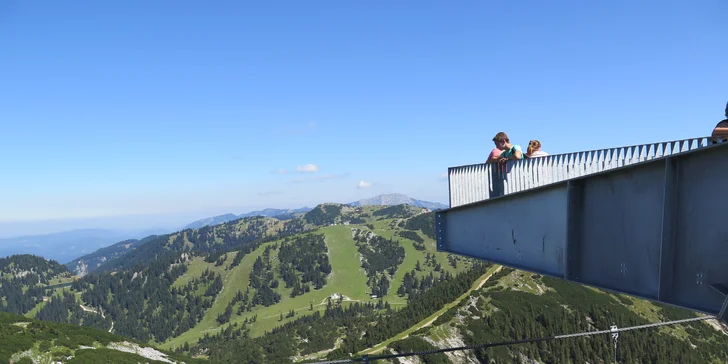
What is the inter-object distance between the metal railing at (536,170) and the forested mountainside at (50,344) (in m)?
57.0

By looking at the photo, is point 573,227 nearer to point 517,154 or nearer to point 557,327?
point 517,154

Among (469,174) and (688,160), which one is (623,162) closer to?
(688,160)

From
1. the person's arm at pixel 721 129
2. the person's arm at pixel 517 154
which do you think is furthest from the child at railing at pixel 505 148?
the person's arm at pixel 721 129

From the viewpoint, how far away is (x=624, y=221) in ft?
26.1

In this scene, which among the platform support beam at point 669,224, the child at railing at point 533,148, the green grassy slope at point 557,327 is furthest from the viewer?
the green grassy slope at point 557,327

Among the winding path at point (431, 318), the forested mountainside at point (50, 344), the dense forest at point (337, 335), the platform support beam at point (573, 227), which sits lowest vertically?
the dense forest at point (337, 335)

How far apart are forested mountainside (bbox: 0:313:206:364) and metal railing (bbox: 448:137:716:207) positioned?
187ft

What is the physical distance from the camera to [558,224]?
9.34 metres

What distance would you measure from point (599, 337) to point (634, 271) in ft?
506

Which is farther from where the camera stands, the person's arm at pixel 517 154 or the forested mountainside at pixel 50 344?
the forested mountainside at pixel 50 344

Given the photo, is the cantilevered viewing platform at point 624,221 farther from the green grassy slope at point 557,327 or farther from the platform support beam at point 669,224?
the green grassy slope at point 557,327

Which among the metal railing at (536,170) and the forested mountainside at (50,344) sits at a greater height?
the metal railing at (536,170)

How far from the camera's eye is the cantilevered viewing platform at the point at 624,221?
6582 mm

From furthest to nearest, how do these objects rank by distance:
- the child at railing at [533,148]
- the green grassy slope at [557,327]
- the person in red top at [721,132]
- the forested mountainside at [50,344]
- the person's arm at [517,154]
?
1. the green grassy slope at [557,327]
2. the forested mountainside at [50,344]
3. the child at railing at [533,148]
4. the person's arm at [517,154]
5. the person in red top at [721,132]
